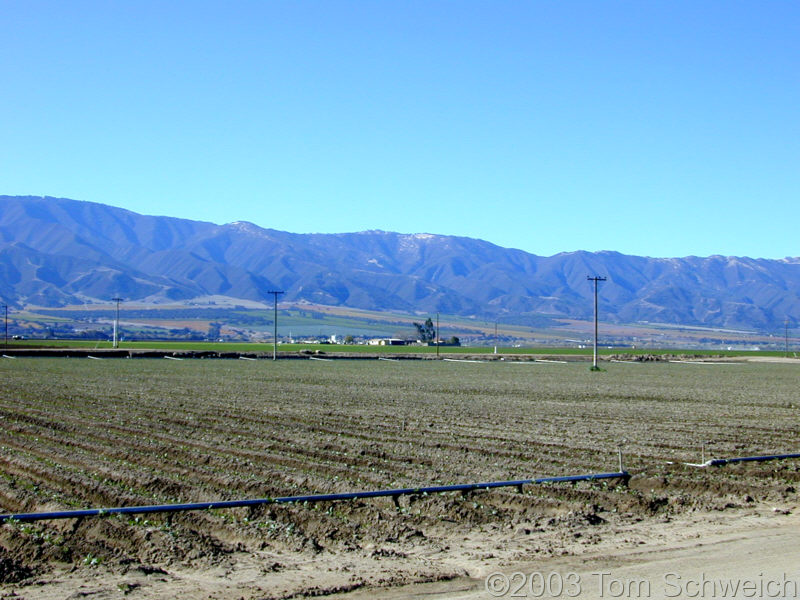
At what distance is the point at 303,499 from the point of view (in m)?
12.8

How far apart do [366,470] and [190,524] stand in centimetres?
480

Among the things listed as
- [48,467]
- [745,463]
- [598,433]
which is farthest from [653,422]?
[48,467]

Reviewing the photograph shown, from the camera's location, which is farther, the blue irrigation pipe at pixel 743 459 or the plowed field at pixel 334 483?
the blue irrigation pipe at pixel 743 459

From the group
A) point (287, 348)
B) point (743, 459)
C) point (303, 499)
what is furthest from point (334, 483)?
point (287, 348)

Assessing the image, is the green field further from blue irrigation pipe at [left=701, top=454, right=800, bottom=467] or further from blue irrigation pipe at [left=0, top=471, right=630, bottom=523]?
blue irrigation pipe at [left=0, top=471, right=630, bottom=523]

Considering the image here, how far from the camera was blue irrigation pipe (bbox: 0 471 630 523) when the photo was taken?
11.3 m

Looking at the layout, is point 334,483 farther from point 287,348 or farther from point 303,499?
point 287,348

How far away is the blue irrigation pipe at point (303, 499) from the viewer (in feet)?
37.1

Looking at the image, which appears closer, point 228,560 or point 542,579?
point 542,579

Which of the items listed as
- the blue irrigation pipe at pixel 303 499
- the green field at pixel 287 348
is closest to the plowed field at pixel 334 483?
the blue irrigation pipe at pixel 303 499

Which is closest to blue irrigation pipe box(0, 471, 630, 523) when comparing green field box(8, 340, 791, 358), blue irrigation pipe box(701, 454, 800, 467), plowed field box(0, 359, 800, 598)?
plowed field box(0, 359, 800, 598)

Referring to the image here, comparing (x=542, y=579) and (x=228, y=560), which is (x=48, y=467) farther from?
(x=542, y=579)

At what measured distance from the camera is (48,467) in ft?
52.5

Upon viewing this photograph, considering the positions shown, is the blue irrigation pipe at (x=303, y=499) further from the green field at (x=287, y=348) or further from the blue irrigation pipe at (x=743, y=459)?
the green field at (x=287, y=348)
